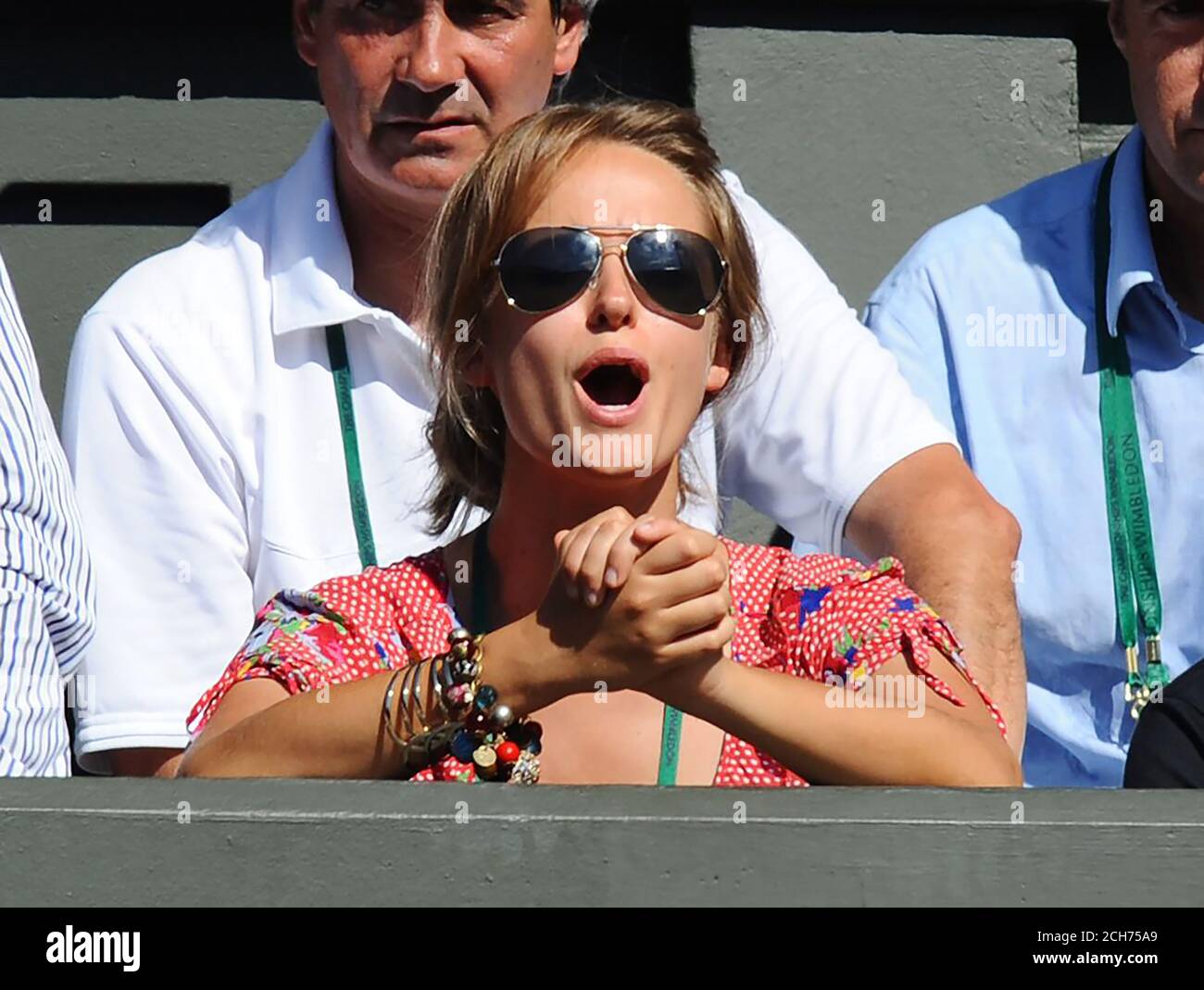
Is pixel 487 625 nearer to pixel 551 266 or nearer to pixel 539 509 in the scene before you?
pixel 539 509

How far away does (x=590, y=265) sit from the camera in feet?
7.38

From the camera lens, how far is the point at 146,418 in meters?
3.03

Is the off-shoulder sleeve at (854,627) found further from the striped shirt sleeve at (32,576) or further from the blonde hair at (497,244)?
the striped shirt sleeve at (32,576)

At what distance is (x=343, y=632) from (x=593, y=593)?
0.39 m

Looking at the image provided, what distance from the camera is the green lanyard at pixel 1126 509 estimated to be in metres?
3.32

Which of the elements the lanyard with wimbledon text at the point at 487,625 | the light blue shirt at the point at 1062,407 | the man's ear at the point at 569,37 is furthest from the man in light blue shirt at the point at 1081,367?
the lanyard with wimbledon text at the point at 487,625

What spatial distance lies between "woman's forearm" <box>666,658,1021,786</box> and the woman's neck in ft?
0.82

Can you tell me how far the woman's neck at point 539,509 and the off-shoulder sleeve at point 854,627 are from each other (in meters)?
0.16

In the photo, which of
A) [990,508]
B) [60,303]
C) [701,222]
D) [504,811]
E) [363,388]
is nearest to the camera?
[504,811]

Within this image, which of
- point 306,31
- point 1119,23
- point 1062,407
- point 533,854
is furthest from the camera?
point 1119,23

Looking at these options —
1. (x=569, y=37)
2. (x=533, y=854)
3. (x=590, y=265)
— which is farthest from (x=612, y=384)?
(x=569, y=37)

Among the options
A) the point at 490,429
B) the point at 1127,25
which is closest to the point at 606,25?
the point at 1127,25
